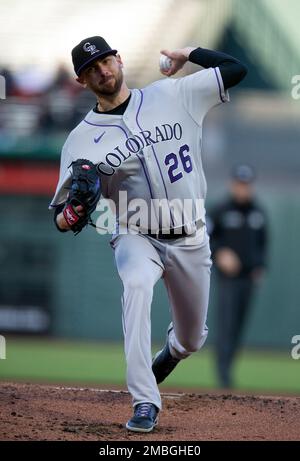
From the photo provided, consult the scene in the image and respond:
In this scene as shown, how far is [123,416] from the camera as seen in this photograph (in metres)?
4.67

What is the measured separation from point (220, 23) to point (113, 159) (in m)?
10.7

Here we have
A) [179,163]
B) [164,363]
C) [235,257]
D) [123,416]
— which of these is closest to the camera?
[179,163]

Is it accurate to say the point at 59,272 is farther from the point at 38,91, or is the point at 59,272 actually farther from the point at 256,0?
the point at 256,0

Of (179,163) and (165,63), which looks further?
(165,63)

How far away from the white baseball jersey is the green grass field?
12.7 feet

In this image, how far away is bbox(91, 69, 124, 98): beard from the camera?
13.7 ft

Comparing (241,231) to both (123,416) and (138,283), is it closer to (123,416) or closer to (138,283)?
(123,416)

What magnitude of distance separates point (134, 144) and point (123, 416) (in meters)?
1.32

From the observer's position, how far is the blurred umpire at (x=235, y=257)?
27.1 feet

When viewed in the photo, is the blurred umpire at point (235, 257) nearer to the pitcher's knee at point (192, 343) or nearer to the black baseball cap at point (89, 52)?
the pitcher's knee at point (192, 343)

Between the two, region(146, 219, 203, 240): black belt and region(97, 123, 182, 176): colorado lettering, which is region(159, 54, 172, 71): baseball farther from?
region(146, 219, 203, 240): black belt

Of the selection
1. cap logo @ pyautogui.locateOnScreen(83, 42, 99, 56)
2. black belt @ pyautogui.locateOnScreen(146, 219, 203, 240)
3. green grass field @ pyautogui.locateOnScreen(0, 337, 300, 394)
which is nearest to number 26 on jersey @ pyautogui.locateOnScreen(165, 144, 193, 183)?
black belt @ pyautogui.locateOnScreen(146, 219, 203, 240)

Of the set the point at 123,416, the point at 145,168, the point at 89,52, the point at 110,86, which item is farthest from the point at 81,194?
the point at 123,416

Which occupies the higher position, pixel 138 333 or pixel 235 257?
pixel 235 257
